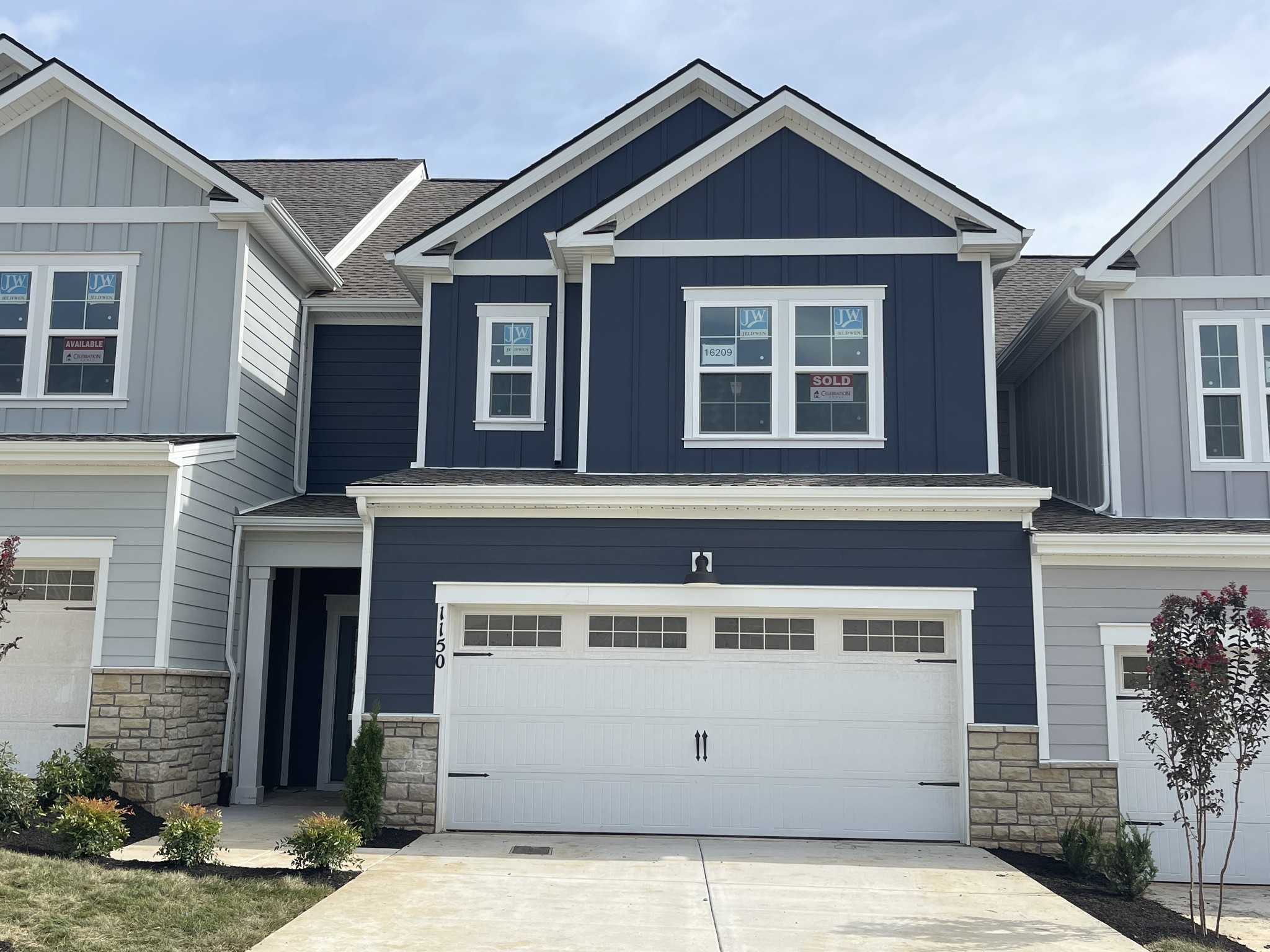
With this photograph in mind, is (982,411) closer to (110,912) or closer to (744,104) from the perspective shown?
(744,104)

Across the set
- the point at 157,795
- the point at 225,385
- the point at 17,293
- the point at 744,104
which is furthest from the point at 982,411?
the point at 17,293

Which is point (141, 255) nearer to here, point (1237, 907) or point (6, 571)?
point (6, 571)

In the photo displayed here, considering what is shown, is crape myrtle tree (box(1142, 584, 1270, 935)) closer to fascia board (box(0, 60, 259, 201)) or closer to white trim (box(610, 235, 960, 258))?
white trim (box(610, 235, 960, 258))

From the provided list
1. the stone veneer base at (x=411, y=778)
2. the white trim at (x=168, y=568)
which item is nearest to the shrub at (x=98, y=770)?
the white trim at (x=168, y=568)

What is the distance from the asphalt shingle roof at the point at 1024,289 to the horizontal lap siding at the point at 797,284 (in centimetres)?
351

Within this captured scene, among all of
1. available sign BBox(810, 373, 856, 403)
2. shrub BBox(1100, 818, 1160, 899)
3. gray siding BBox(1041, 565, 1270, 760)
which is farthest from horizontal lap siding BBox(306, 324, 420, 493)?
shrub BBox(1100, 818, 1160, 899)

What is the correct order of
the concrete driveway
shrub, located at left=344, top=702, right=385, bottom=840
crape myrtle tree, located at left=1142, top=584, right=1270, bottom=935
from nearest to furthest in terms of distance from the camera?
1. the concrete driveway
2. crape myrtle tree, located at left=1142, top=584, right=1270, bottom=935
3. shrub, located at left=344, top=702, right=385, bottom=840

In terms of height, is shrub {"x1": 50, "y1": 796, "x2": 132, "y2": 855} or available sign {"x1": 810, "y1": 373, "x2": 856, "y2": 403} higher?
available sign {"x1": 810, "y1": 373, "x2": 856, "y2": 403}

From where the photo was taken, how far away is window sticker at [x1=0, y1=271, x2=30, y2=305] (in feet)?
44.7

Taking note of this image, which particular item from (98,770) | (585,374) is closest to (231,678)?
(98,770)

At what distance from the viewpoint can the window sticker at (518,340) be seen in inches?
547

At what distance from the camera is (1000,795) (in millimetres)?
11508

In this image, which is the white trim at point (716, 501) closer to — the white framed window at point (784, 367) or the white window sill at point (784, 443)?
the white window sill at point (784, 443)

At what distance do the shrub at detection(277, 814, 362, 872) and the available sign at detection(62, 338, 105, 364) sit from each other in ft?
21.2
